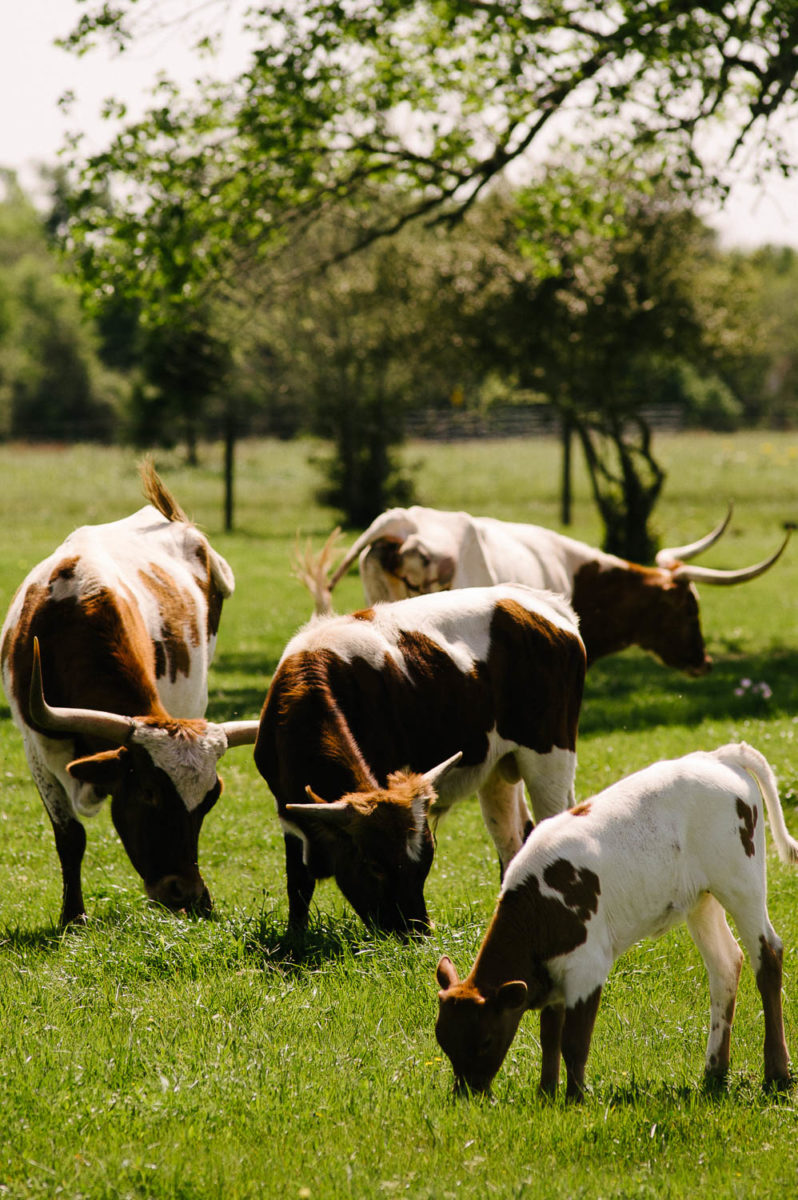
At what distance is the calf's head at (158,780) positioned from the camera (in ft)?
21.0

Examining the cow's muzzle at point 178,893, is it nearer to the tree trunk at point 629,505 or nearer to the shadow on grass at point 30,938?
the shadow on grass at point 30,938

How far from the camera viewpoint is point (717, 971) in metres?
5.04

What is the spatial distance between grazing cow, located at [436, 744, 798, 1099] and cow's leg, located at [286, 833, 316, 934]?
1605 millimetres

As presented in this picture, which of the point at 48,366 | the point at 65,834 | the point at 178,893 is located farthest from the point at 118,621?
the point at 48,366

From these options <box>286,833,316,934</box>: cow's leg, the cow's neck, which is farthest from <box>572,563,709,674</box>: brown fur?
<box>286,833,316,934</box>: cow's leg

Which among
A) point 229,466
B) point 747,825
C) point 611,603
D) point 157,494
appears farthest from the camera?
point 229,466

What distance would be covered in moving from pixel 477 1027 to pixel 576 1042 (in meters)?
0.37

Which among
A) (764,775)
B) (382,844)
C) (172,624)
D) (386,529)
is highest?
(386,529)

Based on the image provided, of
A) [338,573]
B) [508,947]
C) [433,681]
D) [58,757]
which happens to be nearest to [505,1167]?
[508,947]

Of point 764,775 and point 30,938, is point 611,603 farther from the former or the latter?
point 30,938

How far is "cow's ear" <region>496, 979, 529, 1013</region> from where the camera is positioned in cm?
435

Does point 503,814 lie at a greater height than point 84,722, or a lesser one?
lesser

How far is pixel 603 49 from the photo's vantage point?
48.5 ft

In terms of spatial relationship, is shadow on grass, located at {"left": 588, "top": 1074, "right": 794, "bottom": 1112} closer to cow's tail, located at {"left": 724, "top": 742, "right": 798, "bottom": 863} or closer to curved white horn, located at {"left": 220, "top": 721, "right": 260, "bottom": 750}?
cow's tail, located at {"left": 724, "top": 742, "right": 798, "bottom": 863}
